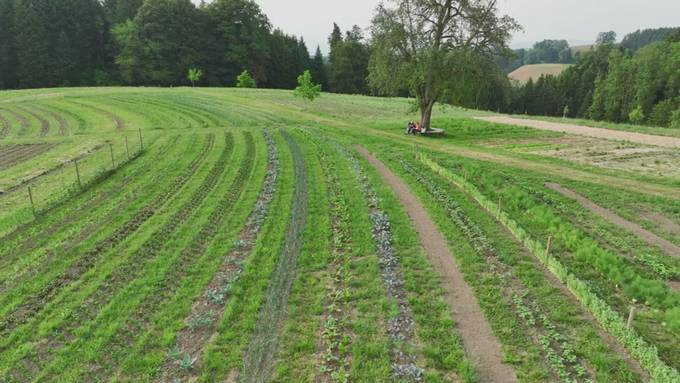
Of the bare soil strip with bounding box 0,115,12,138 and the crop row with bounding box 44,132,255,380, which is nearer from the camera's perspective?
the crop row with bounding box 44,132,255,380

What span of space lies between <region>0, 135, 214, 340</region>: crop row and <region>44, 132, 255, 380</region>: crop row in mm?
1741

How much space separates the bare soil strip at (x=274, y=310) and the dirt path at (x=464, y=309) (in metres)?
4.84

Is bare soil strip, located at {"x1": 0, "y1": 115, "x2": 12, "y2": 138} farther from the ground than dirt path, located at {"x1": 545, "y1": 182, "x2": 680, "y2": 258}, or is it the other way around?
bare soil strip, located at {"x1": 0, "y1": 115, "x2": 12, "y2": 138}

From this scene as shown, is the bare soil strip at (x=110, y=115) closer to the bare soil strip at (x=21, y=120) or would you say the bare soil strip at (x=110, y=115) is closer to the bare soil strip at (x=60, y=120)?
the bare soil strip at (x=60, y=120)

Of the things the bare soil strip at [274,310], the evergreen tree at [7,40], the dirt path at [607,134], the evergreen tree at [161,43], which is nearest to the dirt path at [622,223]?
the bare soil strip at [274,310]

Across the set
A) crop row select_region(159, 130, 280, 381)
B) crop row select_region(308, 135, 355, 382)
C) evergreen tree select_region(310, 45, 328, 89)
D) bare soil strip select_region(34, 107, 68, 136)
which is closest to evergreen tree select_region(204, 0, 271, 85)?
evergreen tree select_region(310, 45, 328, 89)

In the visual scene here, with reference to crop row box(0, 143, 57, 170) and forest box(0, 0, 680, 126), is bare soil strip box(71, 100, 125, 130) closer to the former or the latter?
crop row box(0, 143, 57, 170)

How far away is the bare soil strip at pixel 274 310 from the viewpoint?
947cm

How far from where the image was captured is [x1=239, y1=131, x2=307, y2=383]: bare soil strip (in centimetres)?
947

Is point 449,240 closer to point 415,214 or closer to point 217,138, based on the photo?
point 415,214

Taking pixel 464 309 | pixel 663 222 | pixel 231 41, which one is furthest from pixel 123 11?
pixel 663 222

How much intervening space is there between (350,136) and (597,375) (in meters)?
30.0

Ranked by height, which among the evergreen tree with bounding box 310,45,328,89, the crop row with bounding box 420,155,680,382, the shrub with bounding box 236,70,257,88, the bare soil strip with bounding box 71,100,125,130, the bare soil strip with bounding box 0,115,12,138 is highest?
Result: the evergreen tree with bounding box 310,45,328,89

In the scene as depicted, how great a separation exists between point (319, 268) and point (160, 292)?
5.06 meters
